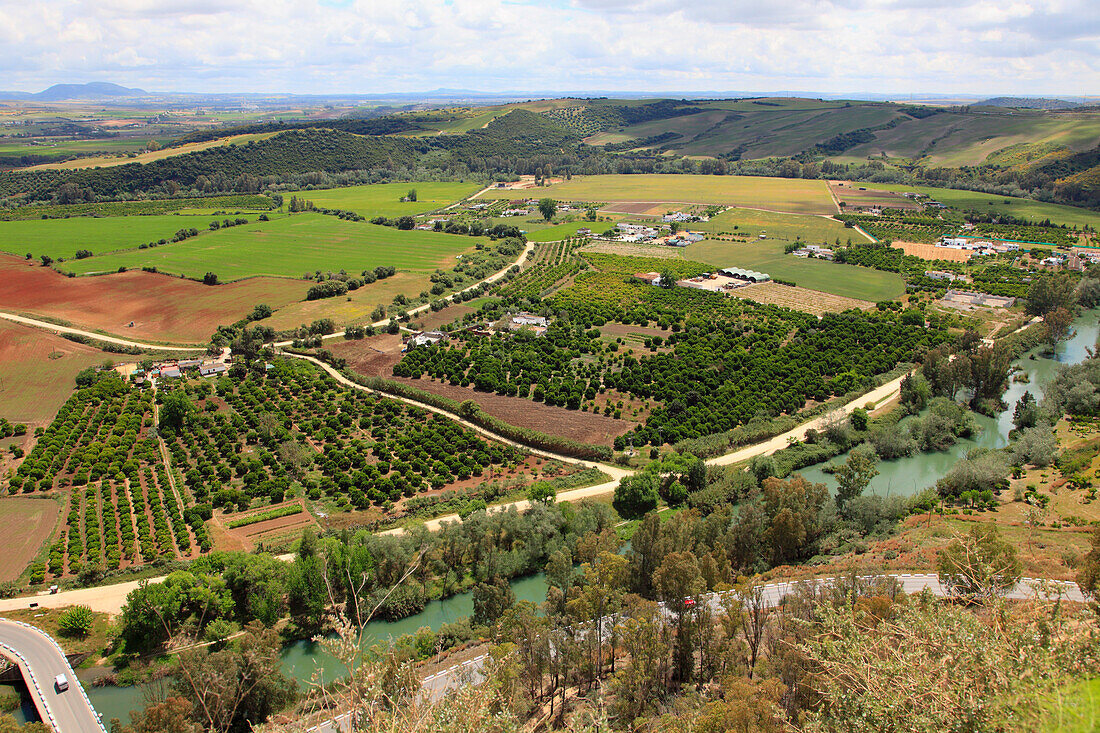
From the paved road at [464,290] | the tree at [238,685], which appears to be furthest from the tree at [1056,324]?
the tree at [238,685]

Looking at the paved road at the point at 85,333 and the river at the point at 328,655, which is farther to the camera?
the paved road at the point at 85,333

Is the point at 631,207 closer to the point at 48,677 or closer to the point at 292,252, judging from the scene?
the point at 292,252

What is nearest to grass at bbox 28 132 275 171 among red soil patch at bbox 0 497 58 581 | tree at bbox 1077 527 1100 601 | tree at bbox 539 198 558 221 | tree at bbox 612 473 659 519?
tree at bbox 539 198 558 221

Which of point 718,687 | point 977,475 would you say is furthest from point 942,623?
point 977,475

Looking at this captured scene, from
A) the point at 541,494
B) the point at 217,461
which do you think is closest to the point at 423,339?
the point at 217,461

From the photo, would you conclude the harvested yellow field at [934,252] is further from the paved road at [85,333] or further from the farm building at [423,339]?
the paved road at [85,333]

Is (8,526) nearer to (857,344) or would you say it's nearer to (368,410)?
(368,410)
